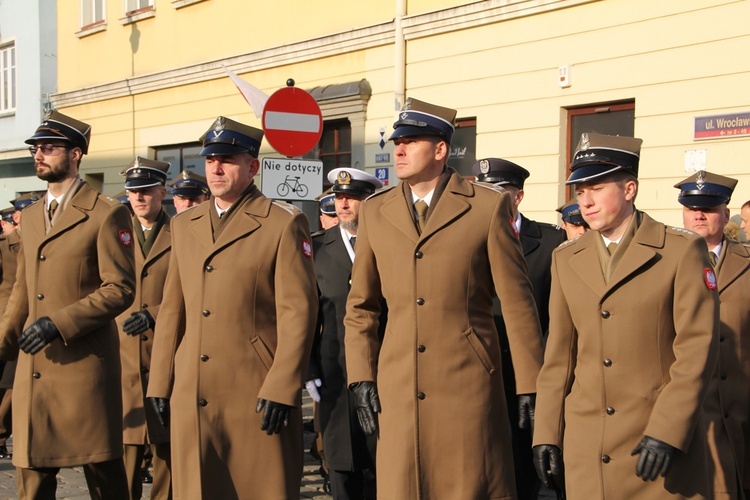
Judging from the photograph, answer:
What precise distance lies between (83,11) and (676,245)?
20.4 m

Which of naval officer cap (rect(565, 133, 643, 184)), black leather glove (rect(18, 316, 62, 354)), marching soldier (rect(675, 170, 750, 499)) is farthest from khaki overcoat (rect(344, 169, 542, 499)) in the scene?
black leather glove (rect(18, 316, 62, 354))

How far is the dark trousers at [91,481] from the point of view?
587 centimetres

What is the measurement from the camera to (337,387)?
6555 millimetres

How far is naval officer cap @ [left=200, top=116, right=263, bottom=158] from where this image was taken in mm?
5211

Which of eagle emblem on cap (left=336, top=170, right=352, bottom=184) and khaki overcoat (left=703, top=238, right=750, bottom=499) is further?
eagle emblem on cap (left=336, top=170, right=352, bottom=184)

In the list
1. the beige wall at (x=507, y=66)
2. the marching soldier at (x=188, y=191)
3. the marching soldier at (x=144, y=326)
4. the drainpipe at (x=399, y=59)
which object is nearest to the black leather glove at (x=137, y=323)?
the marching soldier at (x=144, y=326)

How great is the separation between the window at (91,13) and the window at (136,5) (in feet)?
3.58

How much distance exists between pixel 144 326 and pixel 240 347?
2.01 meters

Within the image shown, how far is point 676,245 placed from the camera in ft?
14.2

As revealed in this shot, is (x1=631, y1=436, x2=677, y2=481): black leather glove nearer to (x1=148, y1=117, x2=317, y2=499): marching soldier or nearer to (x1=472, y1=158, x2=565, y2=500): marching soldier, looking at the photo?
(x1=148, y1=117, x2=317, y2=499): marching soldier

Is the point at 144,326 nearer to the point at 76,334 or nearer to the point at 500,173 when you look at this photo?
the point at 76,334

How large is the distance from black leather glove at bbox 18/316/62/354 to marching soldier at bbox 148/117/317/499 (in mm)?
812

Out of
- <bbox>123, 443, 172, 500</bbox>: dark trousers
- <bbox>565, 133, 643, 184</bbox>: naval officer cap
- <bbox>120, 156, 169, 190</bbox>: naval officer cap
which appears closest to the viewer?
<bbox>565, 133, 643, 184</bbox>: naval officer cap

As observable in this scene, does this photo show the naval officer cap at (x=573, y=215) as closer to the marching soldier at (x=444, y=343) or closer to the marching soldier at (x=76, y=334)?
the marching soldier at (x=444, y=343)
